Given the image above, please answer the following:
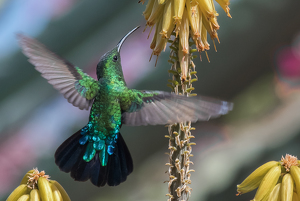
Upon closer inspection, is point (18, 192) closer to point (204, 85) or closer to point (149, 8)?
point (149, 8)

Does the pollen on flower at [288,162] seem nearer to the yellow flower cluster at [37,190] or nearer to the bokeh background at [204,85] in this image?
the yellow flower cluster at [37,190]

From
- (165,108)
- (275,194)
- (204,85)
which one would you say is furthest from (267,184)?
(204,85)

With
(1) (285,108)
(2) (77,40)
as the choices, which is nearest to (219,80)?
(1) (285,108)

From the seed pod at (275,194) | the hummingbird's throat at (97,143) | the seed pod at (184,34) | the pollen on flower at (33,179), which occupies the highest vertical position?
the seed pod at (184,34)

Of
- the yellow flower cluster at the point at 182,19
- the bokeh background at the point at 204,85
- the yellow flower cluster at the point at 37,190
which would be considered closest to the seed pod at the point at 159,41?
the yellow flower cluster at the point at 182,19

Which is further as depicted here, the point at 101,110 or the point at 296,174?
the point at 101,110

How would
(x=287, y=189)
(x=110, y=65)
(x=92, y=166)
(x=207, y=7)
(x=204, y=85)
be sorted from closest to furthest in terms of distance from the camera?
(x=287, y=189) < (x=207, y=7) < (x=92, y=166) < (x=110, y=65) < (x=204, y=85)

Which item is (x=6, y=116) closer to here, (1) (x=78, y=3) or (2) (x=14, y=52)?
(2) (x=14, y=52)

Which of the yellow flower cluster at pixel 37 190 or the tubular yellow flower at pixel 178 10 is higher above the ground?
the tubular yellow flower at pixel 178 10

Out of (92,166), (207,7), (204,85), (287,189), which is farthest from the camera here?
(204,85)
